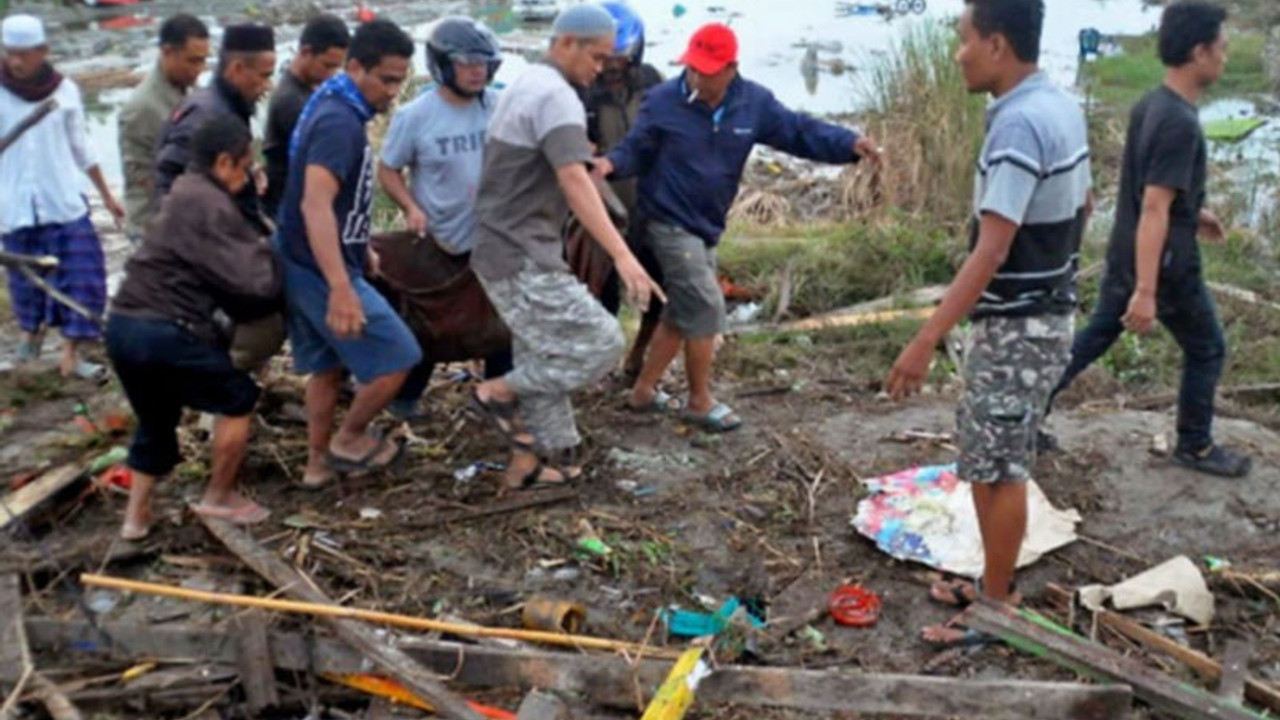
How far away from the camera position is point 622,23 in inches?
229

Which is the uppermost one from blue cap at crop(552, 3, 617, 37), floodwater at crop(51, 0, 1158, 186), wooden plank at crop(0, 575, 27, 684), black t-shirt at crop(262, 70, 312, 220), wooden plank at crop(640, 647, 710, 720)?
blue cap at crop(552, 3, 617, 37)

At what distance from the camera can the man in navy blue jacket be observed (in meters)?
5.44

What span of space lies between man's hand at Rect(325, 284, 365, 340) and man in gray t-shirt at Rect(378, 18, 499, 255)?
75 centimetres

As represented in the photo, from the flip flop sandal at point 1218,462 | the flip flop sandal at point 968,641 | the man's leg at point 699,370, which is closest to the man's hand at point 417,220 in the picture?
the man's leg at point 699,370

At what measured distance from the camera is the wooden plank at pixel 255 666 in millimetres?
3836

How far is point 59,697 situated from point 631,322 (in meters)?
4.65

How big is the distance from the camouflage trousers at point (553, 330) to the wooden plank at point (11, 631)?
1841 mm

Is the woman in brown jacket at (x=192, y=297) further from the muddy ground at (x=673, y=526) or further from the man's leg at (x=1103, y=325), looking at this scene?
the man's leg at (x=1103, y=325)

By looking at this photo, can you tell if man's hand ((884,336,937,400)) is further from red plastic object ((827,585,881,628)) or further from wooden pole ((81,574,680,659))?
wooden pole ((81,574,680,659))

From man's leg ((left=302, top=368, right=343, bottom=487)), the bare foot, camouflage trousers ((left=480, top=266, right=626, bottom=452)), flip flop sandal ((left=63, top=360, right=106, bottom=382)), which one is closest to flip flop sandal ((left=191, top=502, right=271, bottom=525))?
the bare foot

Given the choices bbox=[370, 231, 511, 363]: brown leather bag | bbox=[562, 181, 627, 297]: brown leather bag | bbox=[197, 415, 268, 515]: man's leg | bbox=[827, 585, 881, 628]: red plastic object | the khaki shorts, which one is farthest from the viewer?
bbox=[562, 181, 627, 297]: brown leather bag

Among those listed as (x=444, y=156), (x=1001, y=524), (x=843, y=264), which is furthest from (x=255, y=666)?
(x=843, y=264)

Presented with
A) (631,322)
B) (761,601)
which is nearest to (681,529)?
(761,601)

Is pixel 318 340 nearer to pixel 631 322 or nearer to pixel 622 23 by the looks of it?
pixel 622 23
